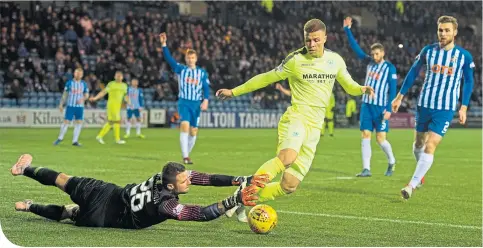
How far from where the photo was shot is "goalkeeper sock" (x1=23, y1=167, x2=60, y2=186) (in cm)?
848

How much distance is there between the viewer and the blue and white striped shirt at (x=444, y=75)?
11422mm

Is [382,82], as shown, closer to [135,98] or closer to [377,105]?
[377,105]

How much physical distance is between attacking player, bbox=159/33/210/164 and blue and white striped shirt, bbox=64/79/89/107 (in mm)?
6294

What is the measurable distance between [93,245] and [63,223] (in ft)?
4.36

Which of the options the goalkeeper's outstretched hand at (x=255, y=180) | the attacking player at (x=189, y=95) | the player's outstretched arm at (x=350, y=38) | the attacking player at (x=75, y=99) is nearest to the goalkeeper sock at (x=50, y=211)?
the goalkeeper's outstretched hand at (x=255, y=180)

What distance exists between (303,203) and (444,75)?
2843 millimetres

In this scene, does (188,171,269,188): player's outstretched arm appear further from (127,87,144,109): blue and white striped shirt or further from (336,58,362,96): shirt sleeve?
(127,87,144,109): blue and white striped shirt

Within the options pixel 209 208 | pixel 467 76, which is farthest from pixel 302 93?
pixel 467 76

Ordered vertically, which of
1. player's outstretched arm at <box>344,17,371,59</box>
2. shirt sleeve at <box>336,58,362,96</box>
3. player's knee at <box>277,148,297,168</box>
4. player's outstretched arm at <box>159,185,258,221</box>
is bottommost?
player's outstretched arm at <box>159,185,258,221</box>

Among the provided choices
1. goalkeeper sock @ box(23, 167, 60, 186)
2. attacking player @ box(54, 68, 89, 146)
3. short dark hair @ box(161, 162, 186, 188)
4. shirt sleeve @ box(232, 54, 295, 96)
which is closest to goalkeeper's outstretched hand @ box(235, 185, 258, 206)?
short dark hair @ box(161, 162, 186, 188)

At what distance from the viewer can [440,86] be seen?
A: 11570 millimetres

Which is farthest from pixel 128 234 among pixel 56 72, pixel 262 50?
pixel 262 50

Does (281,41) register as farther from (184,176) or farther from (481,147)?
(184,176)

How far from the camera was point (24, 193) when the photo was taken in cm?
1078
